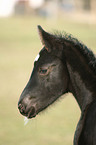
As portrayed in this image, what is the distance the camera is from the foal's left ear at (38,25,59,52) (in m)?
3.57

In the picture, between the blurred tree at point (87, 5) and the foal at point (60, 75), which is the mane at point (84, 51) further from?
the blurred tree at point (87, 5)

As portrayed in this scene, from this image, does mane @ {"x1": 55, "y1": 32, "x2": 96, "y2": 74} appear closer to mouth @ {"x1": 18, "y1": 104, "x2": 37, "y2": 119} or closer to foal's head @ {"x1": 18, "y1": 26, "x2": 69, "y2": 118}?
foal's head @ {"x1": 18, "y1": 26, "x2": 69, "y2": 118}

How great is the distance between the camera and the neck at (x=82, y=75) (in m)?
3.55

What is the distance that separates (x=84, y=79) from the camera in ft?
11.7

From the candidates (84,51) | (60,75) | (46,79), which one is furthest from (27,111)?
(84,51)

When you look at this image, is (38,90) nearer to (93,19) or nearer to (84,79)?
(84,79)

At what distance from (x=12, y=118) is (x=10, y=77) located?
5.43 metres

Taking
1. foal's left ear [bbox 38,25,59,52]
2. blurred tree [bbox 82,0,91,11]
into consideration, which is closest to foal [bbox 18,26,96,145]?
foal's left ear [bbox 38,25,59,52]

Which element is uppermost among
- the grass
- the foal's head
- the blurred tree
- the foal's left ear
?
the foal's left ear

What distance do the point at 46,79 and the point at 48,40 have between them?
0.48m

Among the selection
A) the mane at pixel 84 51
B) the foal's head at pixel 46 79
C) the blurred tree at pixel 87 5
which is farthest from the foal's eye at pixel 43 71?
the blurred tree at pixel 87 5

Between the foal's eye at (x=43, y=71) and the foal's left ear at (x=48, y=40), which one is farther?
the foal's eye at (x=43, y=71)

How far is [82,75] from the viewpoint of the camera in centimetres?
356

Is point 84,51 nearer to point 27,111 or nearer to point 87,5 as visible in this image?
point 27,111
